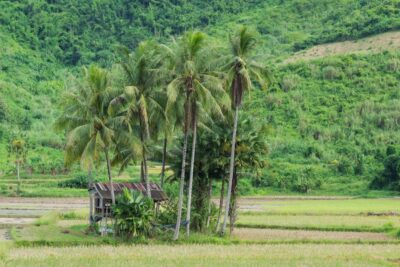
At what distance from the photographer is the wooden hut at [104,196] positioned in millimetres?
40594

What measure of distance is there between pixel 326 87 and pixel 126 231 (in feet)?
229

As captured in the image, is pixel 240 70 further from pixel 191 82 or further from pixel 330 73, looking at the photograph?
pixel 330 73

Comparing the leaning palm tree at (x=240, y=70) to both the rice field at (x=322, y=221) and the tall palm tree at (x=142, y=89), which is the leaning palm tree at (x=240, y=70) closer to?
the tall palm tree at (x=142, y=89)

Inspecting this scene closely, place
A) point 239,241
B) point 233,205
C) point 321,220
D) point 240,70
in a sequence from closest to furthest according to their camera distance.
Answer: point 239,241, point 240,70, point 233,205, point 321,220

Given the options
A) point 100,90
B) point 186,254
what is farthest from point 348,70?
point 186,254

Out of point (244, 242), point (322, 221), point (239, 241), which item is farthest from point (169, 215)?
point (322, 221)

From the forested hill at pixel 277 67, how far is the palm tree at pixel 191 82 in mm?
37114

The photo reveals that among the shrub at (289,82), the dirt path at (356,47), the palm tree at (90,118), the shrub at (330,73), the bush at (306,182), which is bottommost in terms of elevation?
the bush at (306,182)

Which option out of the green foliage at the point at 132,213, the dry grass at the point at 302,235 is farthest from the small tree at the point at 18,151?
the green foliage at the point at 132,213

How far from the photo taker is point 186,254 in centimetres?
3269

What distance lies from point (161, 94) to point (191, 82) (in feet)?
8.49

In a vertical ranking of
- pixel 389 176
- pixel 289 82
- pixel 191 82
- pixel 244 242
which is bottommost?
pixel 244 242

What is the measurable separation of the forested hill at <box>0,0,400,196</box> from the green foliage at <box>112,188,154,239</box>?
38765 millimetres

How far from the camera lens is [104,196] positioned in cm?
4041
